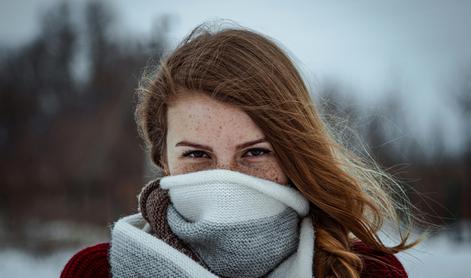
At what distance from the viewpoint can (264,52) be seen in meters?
1.84

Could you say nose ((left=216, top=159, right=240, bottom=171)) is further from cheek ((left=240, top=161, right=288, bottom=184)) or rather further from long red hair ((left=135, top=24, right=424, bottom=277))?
long red hair ((left=135, top=24, right=424, bottom=277))

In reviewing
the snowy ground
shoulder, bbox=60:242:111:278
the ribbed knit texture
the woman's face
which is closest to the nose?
the woman's face

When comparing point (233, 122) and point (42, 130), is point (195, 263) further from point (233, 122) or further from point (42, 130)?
point (42, 130)

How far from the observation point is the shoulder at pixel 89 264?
5.70 ft

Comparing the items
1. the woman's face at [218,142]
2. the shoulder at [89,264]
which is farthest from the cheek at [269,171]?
the shoulder at [89,264]

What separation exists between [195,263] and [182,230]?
0.13 m

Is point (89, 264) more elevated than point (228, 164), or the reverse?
point (228, 164)

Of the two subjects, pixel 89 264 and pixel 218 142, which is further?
pixel 89 264

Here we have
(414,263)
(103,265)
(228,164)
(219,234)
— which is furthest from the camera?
(414,263)

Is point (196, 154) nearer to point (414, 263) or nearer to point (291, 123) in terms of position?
point (291, 123)

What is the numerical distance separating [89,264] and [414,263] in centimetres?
491

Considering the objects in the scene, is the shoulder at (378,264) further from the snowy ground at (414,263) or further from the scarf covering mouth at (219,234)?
the snowy ground at (414,263)

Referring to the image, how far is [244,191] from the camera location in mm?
1646

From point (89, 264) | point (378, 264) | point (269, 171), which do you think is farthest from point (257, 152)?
point (89, 264)
